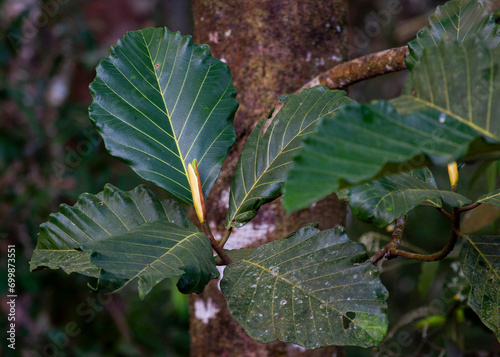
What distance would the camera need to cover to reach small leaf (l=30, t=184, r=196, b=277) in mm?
611

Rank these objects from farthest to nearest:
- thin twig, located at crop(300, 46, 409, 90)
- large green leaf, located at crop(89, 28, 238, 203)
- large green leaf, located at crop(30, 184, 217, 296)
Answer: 1. thin twig, located at crop(300, 46, 409, 90)
2. large green leaf, located at crop(89, 28, 238, 203)
3. large green leaf, located at crop(30, 184, 217, 296)

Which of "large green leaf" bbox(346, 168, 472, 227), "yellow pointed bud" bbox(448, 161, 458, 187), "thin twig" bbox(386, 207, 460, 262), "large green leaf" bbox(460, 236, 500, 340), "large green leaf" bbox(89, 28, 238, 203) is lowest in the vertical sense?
"large green leaf" bbox(460, 236, 500, 340)

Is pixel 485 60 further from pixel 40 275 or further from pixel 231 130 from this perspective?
pixel 40 275

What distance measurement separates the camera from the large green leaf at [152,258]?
0.44 meters

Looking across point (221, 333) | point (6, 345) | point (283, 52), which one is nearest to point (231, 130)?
point (283, 52)

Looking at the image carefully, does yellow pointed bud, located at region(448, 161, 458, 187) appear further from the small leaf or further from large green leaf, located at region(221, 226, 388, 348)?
the small leaf

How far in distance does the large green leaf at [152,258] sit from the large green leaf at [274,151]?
0.11 metres

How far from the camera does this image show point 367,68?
79 centimetres

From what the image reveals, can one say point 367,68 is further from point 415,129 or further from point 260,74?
point 415,129

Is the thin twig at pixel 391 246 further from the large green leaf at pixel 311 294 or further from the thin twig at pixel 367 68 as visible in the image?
the thin twig at pixel 367 68

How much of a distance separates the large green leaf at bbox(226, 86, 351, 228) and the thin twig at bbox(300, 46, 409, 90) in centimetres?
19

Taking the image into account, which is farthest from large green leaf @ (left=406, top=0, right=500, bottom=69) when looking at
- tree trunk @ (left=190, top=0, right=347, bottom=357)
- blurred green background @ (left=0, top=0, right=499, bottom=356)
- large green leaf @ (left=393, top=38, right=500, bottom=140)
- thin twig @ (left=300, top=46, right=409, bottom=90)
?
blurred green background @ (left=0, top=0, right=499, bottom=356)

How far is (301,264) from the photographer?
0.55 meters

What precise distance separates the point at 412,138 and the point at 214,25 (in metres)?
0.71
